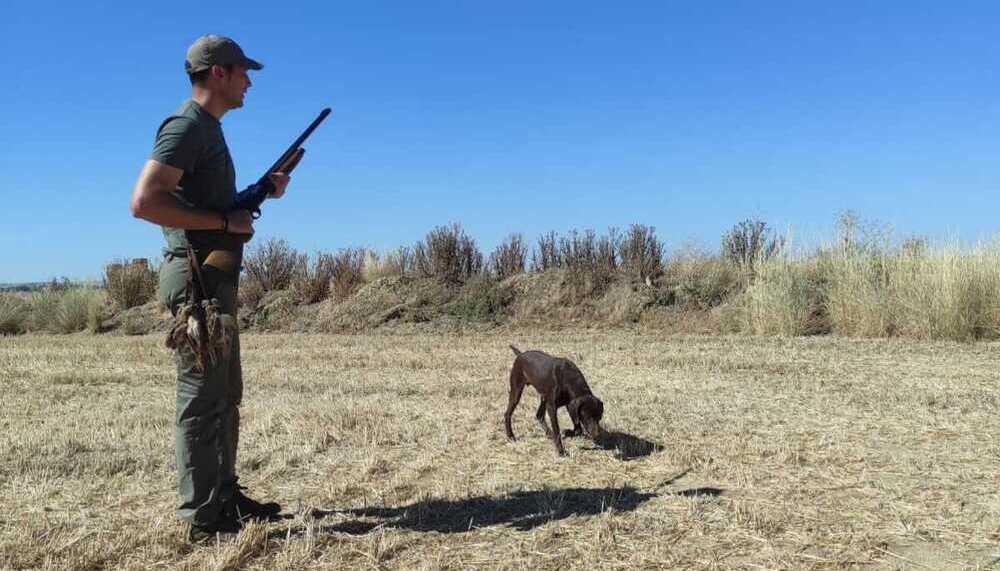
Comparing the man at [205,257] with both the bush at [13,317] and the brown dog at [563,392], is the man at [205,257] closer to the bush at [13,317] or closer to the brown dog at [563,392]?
the brown dog at [563,392]

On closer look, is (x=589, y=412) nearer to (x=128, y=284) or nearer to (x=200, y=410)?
(x=200, y=410)

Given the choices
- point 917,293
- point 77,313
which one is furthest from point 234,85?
point 77,313

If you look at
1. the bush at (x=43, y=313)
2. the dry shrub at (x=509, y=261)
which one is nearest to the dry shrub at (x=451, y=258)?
the dry shrub at (x=509, y=261)

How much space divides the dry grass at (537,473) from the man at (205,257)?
38cm

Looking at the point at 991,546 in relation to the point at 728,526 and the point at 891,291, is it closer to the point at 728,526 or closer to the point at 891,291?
the point at 728,526

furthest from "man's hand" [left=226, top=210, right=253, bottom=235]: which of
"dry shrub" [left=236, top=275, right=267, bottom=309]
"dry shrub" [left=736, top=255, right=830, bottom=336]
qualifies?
"dry shrub" [left=236, top=275, right=267, bottom=309]

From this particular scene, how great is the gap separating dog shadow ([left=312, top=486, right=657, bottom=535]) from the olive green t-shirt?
1.67 m

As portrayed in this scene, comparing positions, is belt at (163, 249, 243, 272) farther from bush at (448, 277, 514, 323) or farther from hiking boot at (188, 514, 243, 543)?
bush at (448, 277, 514, 323)

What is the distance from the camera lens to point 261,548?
12.0 ft

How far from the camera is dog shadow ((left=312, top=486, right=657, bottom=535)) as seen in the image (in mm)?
4016

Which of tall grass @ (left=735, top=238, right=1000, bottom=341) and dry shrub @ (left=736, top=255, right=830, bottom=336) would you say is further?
dry shrub @ (left=736, top=255, right=830, bottom=336)

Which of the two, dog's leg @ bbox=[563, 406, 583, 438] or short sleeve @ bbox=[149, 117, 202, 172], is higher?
short sleeve @ bbox=[149, 117, 202, 172]

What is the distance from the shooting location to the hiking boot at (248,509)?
12.8ft

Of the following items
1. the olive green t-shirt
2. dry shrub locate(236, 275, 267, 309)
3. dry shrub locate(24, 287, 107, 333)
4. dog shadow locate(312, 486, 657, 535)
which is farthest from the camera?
dry shrub locate(236, 275, 267, 309)
